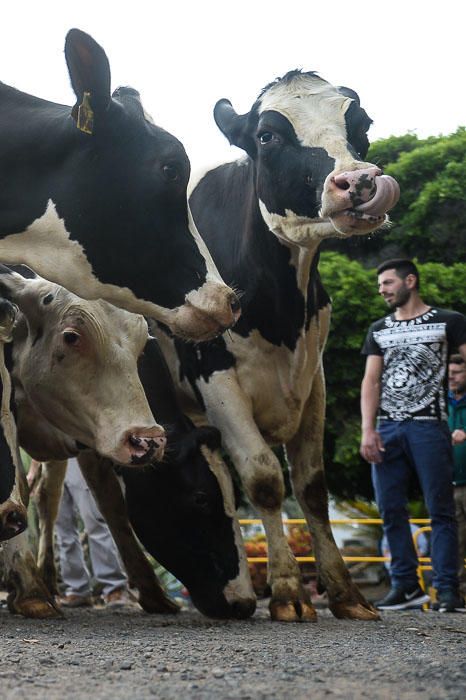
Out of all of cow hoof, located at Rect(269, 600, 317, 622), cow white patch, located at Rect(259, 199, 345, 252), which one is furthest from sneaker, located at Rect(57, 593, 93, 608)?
cow white patch, located at Rect(259, 199, 345, 252)

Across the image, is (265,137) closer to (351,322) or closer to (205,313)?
(205,313)

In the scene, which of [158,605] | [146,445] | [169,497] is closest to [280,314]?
[169,497]

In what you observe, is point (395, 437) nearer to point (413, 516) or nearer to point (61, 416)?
point (61, 416)

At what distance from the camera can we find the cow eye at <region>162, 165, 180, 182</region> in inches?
225

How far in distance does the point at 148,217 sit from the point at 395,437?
3655mm

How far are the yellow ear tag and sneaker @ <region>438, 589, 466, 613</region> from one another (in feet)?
14.9

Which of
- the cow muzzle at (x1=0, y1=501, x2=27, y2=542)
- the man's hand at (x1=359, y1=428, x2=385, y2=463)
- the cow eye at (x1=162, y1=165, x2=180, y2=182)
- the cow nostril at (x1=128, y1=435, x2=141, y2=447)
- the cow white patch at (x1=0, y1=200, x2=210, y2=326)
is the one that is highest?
the cow eye at (x1=162, y1=165, x2=180, y2=182)

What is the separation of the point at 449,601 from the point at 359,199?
3.47m

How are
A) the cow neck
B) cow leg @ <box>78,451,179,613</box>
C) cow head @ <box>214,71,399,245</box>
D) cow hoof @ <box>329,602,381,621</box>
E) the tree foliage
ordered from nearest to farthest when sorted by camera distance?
1. cow head @ <box>214,71,399,245</box>
2. cow hoof @ <box>329,602,381,621</box>
3. the cow neck
4. cow leg @ <box>78,451,179,613</box>
5. the tree foliage

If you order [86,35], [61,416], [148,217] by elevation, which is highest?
[86,35]

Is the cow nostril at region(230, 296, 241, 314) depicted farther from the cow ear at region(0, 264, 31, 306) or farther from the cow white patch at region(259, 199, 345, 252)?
the cow ear at region(0, 264, 31, 306)

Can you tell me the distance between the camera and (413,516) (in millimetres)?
15094

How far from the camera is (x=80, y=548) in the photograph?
993 centimetres

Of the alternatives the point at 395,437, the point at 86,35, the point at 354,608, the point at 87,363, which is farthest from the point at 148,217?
the point at 395,437
